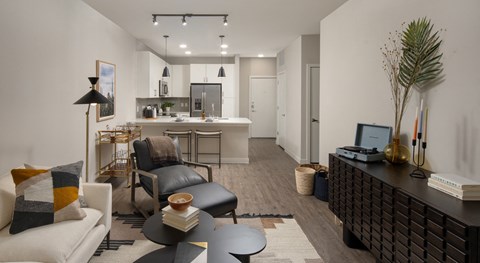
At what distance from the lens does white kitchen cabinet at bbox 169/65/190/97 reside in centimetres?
866

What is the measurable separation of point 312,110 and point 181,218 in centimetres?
447

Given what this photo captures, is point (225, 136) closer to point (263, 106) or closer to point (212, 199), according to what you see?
point (212, 199)

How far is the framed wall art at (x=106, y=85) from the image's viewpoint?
173 inches

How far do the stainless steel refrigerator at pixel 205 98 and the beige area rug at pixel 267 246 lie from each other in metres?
5.46

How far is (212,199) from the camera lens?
2814 millimetres

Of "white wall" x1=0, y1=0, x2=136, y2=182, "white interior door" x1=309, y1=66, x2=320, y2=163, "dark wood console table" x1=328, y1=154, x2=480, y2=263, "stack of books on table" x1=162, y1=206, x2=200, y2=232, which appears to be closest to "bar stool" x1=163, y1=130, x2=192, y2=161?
"white wall" x1=0, y1=0, x2=136, y2=182

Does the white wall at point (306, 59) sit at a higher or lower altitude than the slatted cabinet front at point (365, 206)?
higher

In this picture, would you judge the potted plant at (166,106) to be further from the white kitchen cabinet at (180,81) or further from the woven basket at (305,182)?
the woven basket at (305,182)

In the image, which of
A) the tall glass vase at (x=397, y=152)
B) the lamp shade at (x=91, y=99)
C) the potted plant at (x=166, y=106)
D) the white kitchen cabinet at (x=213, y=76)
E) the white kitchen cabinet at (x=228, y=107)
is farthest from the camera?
the white kitchen cabinet at (x=228, y=107)

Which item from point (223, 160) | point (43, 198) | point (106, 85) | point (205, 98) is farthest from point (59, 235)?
point (205, 98)

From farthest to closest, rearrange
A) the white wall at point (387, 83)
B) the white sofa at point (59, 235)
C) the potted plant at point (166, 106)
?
the potted plant at point (166, 106), the white wall at point (387, 83), the white sofa at point (59, 235)

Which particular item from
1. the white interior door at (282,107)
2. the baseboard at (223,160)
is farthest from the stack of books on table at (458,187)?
the white interior door at (282,107)

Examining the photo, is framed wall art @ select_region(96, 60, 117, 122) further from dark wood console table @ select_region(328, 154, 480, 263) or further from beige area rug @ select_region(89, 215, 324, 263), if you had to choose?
dark wood console table @ select_region(328, 154, 480, 263)

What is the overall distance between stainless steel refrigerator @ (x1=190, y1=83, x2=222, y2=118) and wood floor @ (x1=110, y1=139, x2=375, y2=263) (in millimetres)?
2647
